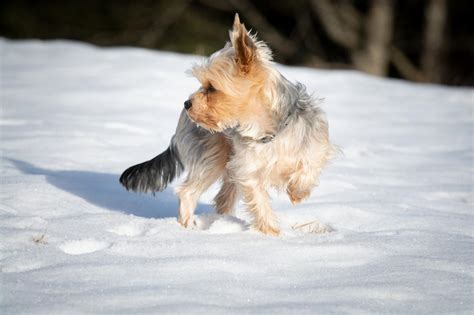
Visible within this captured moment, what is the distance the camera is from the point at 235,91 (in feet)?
15.6

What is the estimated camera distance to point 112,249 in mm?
4023

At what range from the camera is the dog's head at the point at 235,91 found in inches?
186

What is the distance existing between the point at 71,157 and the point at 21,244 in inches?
109

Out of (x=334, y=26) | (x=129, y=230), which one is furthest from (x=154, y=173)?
(x=334, y=26)

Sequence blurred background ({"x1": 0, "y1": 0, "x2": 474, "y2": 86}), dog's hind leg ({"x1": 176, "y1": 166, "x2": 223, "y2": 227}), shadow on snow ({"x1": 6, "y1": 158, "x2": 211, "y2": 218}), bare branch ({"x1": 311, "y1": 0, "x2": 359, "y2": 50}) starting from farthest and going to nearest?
bare branch ({"x1": 311, "y1": 0, "x2": 359, "y2": 50}) → blurred background ({"x1": 0, "y1": 0, "x2": 474, "y2": 86}) → shadow on snow ({"x1": 6, "y1": 158, "x2": 211, "y2": 218}) → dog's hind leg ({"x1": 176, "y1": 166, "x2": 223, "y2": 227})

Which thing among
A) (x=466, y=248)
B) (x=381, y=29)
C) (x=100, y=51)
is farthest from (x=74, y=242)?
(x=381, y=29)

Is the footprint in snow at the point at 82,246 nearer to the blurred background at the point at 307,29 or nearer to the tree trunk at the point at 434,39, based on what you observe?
the blurred background at the point at 307,29

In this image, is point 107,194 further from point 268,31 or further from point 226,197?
point 268,31

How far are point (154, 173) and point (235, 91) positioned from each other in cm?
96

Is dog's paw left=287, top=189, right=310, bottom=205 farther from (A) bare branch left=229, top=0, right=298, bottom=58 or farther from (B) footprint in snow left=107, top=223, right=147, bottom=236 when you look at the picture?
(A) bare branch left=229, top=0, right=298, bottom=58

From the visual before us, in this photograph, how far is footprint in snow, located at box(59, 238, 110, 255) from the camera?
4.05m

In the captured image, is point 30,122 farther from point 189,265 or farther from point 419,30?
point 419,30

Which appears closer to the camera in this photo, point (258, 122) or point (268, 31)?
point (258, 122)

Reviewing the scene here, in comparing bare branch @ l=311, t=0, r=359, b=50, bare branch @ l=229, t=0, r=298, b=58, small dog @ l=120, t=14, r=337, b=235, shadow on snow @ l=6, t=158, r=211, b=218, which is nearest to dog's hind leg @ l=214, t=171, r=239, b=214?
small dog @ l=120, t=14, r=337, b=235
